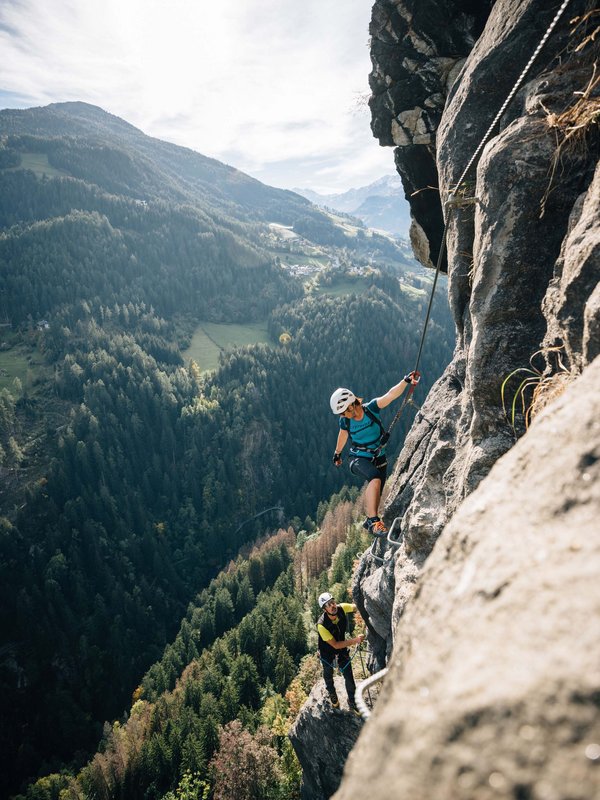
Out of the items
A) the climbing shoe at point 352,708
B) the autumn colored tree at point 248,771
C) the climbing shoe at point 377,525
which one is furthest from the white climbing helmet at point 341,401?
the autumn colored tree at point 248,771

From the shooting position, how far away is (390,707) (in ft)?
9.14

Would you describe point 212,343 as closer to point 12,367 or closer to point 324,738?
point 12,367

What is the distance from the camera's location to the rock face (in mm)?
2203

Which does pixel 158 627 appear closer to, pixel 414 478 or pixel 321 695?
pixel 321 695

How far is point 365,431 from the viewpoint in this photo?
1075 cm

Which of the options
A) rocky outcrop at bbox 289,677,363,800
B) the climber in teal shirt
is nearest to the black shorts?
the climber in teal shirt

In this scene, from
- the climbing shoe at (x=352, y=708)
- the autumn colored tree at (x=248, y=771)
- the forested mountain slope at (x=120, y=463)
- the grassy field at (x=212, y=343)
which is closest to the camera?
the climbing shoe at (x=352, y=708)

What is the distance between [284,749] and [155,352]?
14814 centimetres

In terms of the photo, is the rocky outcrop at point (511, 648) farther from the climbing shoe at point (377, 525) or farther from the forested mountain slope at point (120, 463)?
the forested mountain slope at point (120, 463)

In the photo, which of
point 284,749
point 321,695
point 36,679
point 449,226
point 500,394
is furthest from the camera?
point 36,679

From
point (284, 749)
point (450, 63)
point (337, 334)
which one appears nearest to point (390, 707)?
point (450, 63)

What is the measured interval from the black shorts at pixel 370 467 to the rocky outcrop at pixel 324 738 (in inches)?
382

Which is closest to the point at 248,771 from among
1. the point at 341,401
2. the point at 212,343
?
the point at 341,401

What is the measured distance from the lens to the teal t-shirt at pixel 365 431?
422 inches
